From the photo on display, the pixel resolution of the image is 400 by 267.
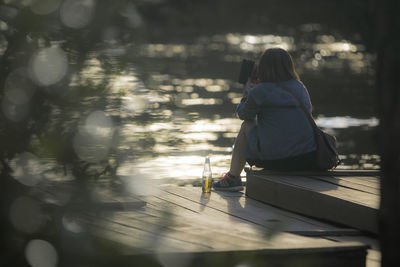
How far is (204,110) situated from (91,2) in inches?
501

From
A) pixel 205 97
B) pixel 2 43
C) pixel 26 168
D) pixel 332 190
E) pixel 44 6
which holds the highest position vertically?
pixel 44 6

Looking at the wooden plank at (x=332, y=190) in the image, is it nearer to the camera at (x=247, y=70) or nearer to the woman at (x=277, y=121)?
the woman at (x=277, y=121)

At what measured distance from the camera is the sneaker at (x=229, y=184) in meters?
6.56

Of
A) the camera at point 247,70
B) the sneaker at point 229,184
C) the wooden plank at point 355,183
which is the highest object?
the camera at point 247,70

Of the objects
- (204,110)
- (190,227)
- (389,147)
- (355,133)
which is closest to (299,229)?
(190,227)

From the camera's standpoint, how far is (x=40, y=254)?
7.89ft

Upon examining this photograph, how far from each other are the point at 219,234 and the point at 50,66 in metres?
1.91

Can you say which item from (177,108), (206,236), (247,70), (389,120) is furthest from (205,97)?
(177,108)

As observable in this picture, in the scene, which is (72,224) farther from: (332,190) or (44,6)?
(332,190)

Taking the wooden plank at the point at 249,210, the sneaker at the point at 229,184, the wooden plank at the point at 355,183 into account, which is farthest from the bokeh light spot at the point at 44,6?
the sneaker at the point at 229,184

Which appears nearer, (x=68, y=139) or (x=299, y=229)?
(x=68, y=139)

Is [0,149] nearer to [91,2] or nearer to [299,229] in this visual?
[91,2]

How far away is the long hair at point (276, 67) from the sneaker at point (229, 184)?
0.80m

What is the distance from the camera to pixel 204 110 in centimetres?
1503
